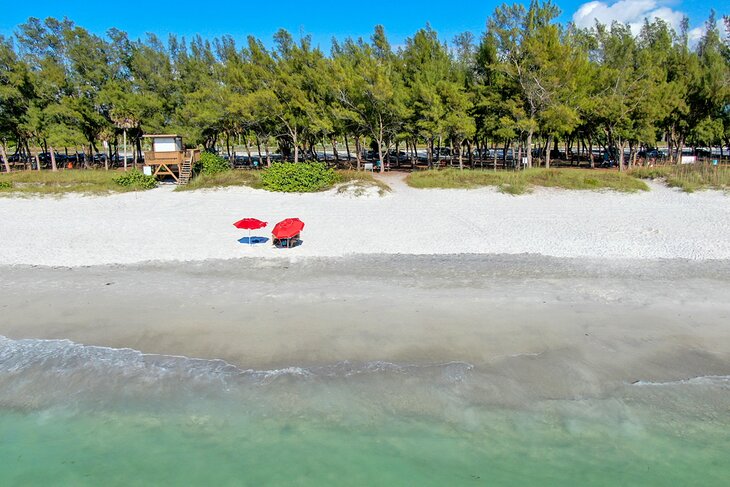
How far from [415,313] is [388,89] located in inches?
1010

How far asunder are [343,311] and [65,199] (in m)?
24.4

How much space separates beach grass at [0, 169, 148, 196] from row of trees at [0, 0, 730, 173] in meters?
6.28

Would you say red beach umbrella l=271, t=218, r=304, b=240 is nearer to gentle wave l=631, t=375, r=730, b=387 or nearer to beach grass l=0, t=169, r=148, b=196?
gentle wave l=631, t=375, r=730, b=387

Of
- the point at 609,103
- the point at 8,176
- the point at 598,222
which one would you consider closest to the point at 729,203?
the point at 598,222

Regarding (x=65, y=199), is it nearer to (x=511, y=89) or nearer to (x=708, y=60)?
(x=511, y=89)

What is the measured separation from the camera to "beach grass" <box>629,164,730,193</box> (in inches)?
1126

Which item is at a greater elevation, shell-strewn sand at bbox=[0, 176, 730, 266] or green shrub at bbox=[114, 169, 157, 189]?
green shrub at bbox=[114, 169, 157, 189]

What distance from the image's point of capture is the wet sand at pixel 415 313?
10531 mm

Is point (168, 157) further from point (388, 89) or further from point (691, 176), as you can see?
point (691, 176)

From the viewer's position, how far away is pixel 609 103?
3647 centimetres

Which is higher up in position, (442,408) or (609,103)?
(609,103)

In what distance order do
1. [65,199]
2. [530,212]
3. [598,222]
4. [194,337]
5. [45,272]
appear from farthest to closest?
[65,199]
[530,212]
[598,222]
[45,272]
[194,337]

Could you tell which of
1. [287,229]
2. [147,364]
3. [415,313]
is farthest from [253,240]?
[147,364]

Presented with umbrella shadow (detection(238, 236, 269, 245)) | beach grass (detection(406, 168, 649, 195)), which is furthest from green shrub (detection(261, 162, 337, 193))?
umbrella shadow (detection(238, 236, 269, 245))
